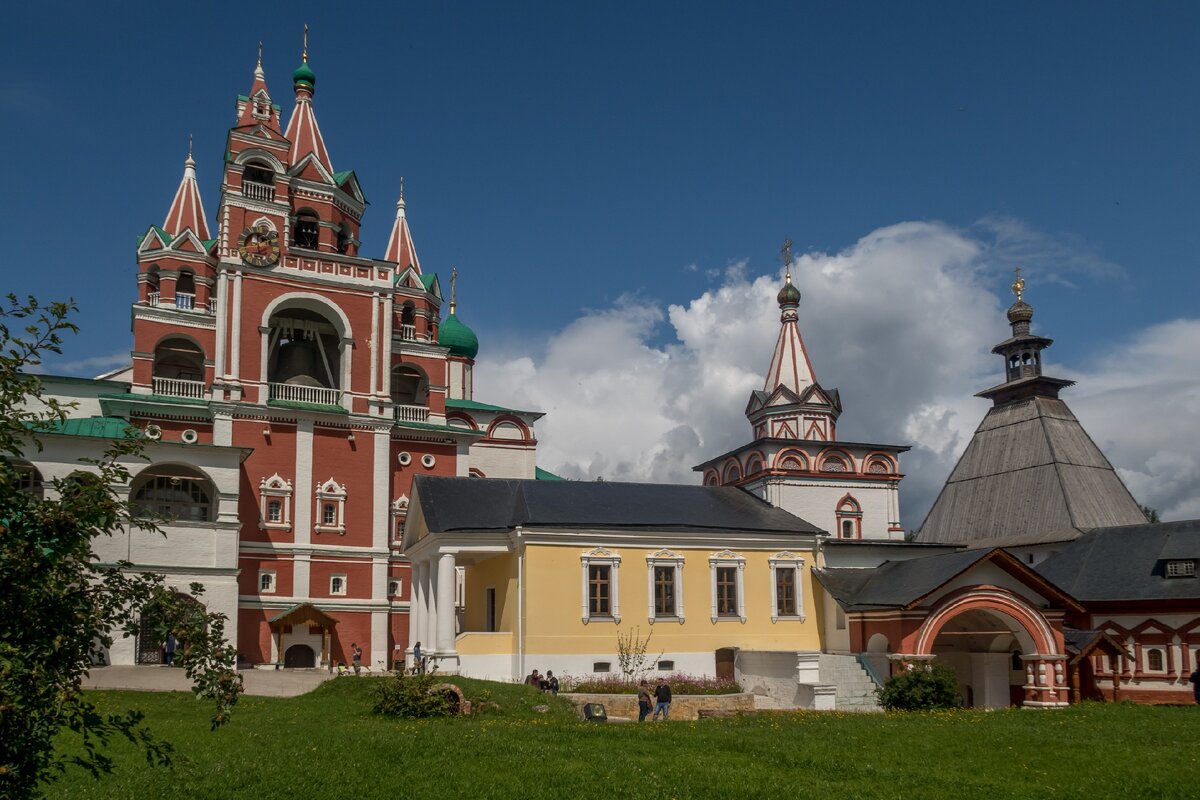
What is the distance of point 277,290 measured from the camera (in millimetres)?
39125

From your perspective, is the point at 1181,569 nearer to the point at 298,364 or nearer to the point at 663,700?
the point at 663,700

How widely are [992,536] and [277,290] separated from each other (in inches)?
1205

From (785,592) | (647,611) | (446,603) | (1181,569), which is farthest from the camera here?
(785,592)

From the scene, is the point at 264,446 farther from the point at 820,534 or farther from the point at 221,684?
the point at 221,684

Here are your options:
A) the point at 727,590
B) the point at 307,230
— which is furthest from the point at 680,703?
the point at 307,230

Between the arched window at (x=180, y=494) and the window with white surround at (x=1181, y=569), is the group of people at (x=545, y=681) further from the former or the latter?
the window with white surround at (x=1181, y=569)

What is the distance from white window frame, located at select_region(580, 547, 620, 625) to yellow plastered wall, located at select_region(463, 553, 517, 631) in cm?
183

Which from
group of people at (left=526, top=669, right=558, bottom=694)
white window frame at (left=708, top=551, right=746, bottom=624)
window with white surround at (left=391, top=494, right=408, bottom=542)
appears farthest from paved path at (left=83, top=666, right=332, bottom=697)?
white window frame at (left=708, top=551, right=746, bottom=624)

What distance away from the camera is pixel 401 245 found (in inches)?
1919

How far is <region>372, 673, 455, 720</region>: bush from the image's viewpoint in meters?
19.4

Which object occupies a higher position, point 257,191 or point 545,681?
point 257,191

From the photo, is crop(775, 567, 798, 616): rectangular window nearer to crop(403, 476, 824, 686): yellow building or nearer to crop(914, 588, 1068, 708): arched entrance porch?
crop(403, 476, 824, 686): yellow building

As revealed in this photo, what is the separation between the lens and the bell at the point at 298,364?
41.0 metres

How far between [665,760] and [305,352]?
31058mm
